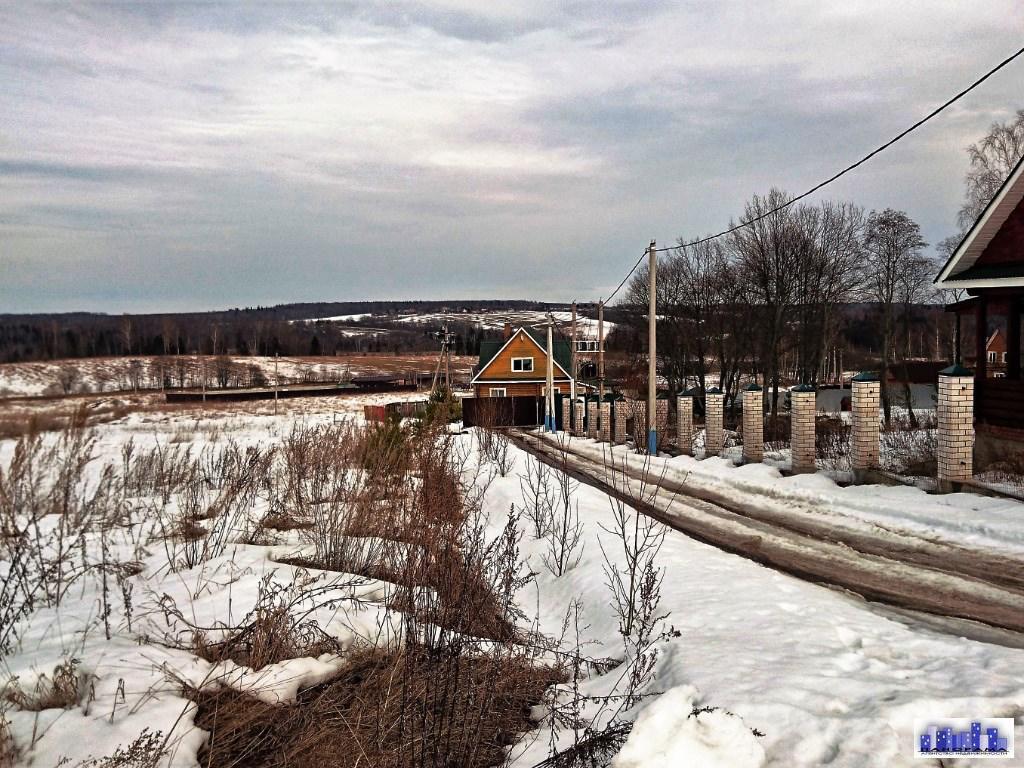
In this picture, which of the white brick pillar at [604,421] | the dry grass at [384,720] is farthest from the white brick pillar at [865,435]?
the white brick pillar at [604,421]

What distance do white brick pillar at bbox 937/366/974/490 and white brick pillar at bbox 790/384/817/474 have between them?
265 cm

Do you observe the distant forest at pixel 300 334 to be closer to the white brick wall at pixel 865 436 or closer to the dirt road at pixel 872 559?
the dirt road at pixel 872 559

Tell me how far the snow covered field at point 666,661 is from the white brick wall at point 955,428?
289cm

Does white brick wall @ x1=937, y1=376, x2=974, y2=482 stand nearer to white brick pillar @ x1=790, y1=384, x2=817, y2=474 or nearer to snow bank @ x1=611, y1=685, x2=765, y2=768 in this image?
white brick pillar @ x1=790, y1=384, x2=817, y2=474

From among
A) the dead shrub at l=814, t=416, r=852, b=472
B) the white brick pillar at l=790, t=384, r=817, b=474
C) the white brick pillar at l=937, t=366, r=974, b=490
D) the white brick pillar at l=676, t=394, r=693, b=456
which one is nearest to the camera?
the white brick pillar at l=937, t=366, r=974, b=490

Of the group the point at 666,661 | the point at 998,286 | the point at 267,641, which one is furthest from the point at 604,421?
the point at 267,641

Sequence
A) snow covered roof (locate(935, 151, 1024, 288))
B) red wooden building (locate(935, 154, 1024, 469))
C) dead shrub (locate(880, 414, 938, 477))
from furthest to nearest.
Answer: snow covered roof (locate(935, 151, 1024, 288))
red wooden building (locate(935, 154, 1024, 469))
dead shrub (locate(880, 414, 938, 477))

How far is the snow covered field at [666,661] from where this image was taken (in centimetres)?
319

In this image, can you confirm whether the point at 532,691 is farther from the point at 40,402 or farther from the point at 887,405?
the point at 887,405

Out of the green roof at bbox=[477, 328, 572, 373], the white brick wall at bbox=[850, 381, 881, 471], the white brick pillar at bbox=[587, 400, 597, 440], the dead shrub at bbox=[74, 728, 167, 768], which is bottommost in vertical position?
the white brick pillar at bbox=[587, 400, 597, 440]

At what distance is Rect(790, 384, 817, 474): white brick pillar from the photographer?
13.2 m

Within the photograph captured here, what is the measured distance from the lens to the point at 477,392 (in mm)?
53625

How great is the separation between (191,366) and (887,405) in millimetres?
31481

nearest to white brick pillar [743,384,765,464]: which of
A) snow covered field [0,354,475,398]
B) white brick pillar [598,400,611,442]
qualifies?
snow covered field [0,354,475,398]
